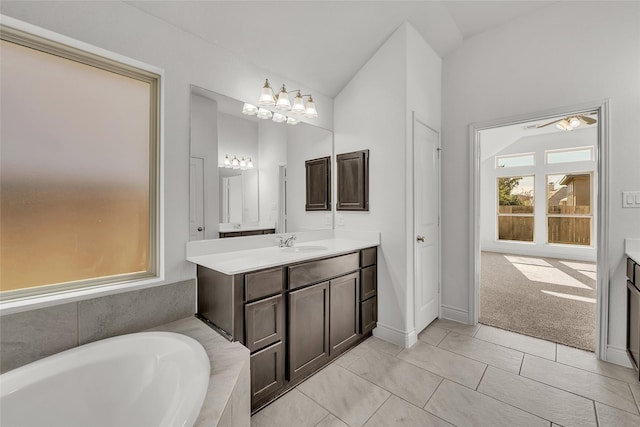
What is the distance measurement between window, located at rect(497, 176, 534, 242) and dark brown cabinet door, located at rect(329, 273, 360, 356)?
6.21m

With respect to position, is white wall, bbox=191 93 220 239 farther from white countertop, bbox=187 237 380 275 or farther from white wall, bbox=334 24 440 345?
white wall, bbox=334 24 440 345

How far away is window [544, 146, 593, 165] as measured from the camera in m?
5.66

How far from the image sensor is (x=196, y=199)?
189 centimetres

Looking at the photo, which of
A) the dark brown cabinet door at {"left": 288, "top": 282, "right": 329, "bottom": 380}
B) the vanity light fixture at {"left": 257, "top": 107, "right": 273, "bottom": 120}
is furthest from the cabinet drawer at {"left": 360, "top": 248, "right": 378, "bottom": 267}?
the vanity light fixture at {"left": 257, "top": 107, "right": 273, "bottom": 120}

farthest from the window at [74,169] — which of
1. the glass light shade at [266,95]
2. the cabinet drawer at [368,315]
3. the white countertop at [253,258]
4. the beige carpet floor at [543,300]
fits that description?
the beige carpet floor at [543,300]

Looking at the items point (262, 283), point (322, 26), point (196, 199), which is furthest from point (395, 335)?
point (322, 26)

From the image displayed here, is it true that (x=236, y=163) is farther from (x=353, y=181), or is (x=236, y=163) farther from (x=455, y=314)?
(x=455, y=314)

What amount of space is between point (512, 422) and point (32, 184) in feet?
9.54

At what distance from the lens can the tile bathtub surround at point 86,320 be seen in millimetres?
1241

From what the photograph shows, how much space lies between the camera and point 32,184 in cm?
136

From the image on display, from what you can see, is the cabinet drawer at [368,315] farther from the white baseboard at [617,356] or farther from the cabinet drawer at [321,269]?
the white baseboard at [617,356]

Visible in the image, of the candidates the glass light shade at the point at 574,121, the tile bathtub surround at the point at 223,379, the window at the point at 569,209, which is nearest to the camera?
the tile bathtub surround at the point at 223,379

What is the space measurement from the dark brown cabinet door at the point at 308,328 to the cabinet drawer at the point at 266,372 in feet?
0.30

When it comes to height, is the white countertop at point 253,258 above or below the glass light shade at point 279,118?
below
